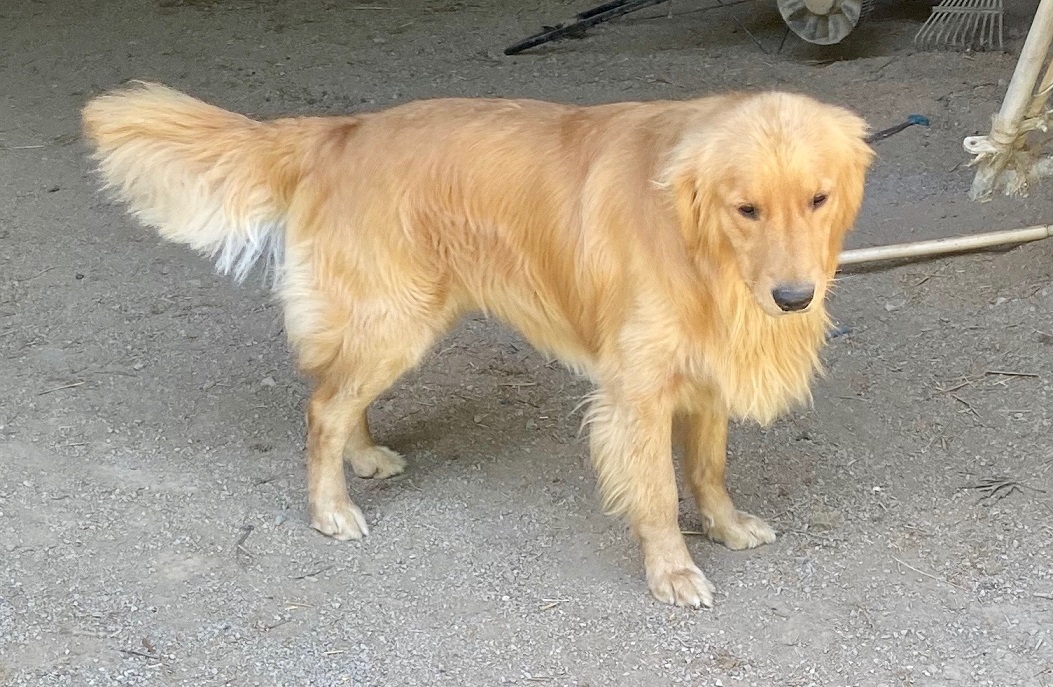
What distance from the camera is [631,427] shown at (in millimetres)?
3199

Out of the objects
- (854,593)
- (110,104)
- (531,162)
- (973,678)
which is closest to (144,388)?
(110,104)

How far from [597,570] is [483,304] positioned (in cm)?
91

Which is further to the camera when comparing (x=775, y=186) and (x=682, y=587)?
(x=682, y=587)

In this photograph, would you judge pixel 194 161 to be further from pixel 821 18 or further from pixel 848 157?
pixel 821 18

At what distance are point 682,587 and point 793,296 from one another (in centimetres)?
103

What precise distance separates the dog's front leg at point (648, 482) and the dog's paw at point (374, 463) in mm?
918

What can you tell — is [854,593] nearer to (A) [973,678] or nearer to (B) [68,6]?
(A) [973,678]

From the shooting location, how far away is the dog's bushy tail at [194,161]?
3.44 m

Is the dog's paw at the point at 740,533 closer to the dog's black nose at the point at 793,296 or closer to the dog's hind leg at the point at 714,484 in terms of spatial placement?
the dog's hind leg at the point at 714,484

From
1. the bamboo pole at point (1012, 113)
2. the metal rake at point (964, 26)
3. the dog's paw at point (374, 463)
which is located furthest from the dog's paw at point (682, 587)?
the metal rake at point (964, 26)

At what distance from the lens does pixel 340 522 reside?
3629 mm

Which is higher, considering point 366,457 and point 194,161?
point 194,161

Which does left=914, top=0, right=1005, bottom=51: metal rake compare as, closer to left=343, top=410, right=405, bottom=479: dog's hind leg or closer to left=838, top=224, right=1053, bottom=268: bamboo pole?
left=838, top=224, right=1053, bottom=268: bamboo pole

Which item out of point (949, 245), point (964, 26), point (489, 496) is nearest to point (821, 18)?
point (964, 26)
